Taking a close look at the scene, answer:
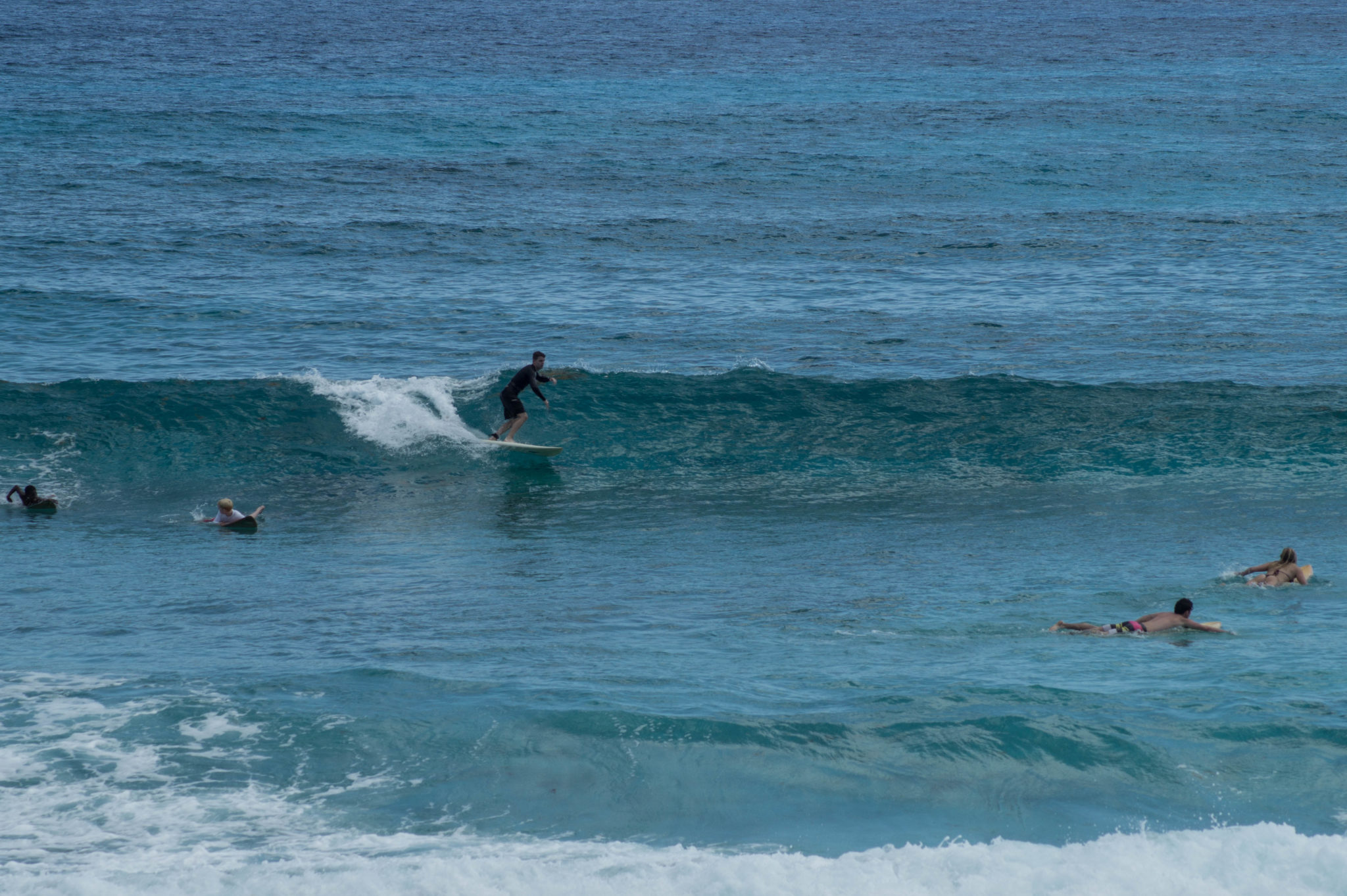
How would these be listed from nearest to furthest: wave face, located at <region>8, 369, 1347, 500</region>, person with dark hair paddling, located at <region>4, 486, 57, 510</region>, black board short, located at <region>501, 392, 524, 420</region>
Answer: person with dark hair paddling, located at <region>4, 486, 57, 510</region>
wave face, located at <region>8, 369, 1347, 500</region>
black board short, located at <region>501, 392, 524, 420</region>

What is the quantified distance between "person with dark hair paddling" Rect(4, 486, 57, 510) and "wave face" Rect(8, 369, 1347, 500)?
3.92ft

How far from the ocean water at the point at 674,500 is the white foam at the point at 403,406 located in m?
0.14

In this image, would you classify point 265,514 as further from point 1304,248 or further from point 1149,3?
point 1149,3

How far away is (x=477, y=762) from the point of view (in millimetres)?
10586

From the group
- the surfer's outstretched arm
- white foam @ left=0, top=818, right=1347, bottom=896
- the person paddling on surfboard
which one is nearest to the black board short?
the person paddling on surfboard

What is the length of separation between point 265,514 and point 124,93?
49360 mm

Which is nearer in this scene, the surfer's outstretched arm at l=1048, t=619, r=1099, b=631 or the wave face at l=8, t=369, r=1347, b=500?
the surfer's outstretched arm at l=1048, t=619, r=1099, b=631

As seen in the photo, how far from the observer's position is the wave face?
21.1 meters

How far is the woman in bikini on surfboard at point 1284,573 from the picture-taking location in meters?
14.8

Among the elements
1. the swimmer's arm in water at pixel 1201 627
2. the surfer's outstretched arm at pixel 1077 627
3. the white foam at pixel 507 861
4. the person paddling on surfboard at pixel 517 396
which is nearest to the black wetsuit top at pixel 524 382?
the person paddling on surfboard at pixel 517 396

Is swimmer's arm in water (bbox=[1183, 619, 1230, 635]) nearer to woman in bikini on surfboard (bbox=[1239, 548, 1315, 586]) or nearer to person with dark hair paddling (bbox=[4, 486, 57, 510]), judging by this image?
woman in bikini on surfboard (bbox=[1239, 548, 1315, 586])

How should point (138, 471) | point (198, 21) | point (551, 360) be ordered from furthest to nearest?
point (198, 21) → point (551, 360) → point (138, 471)

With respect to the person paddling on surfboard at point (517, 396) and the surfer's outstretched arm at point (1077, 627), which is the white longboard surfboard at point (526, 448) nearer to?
the person paddling on surfboard at point (517, 396)

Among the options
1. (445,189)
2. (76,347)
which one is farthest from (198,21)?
(76,347)
